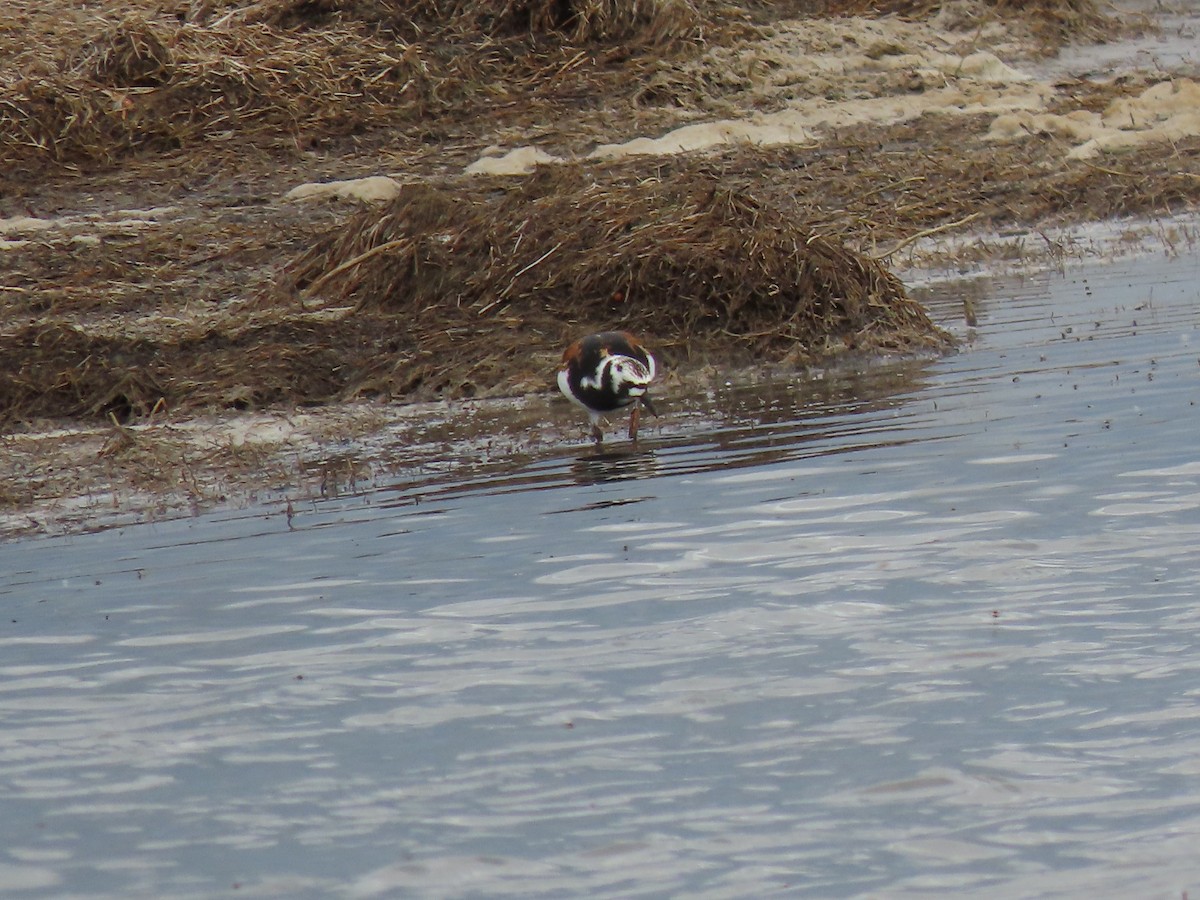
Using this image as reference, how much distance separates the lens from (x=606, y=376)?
10836mm

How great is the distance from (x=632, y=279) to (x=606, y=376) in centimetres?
300

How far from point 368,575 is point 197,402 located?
4193 mm

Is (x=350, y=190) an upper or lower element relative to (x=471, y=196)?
upper

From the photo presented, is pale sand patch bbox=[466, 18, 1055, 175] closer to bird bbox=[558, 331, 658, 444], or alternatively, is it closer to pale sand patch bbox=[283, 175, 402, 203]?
pale sand patch bbox=[283, 175, 402, 203]

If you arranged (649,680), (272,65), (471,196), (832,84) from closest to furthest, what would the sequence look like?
(649,680), (471,196), (272,65), (832,84)

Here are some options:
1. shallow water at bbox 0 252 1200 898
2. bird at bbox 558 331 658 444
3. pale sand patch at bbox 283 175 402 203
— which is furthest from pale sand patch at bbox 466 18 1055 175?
shallow water at bbox 0 252 1200 898

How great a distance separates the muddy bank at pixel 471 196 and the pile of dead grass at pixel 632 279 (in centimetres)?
2

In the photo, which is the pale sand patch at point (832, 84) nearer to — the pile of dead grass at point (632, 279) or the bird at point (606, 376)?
the pile of dead grass at point (632, 279)

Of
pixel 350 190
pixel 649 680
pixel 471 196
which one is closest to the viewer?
pixel 649 680

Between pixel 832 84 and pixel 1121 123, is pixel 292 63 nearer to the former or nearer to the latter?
pixel 832 84

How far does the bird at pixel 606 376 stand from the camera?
10.8 meters

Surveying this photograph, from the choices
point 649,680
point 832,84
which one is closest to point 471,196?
point 832,84

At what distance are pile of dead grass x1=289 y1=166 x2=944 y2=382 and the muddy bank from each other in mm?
25

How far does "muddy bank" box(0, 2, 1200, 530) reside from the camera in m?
12.6
